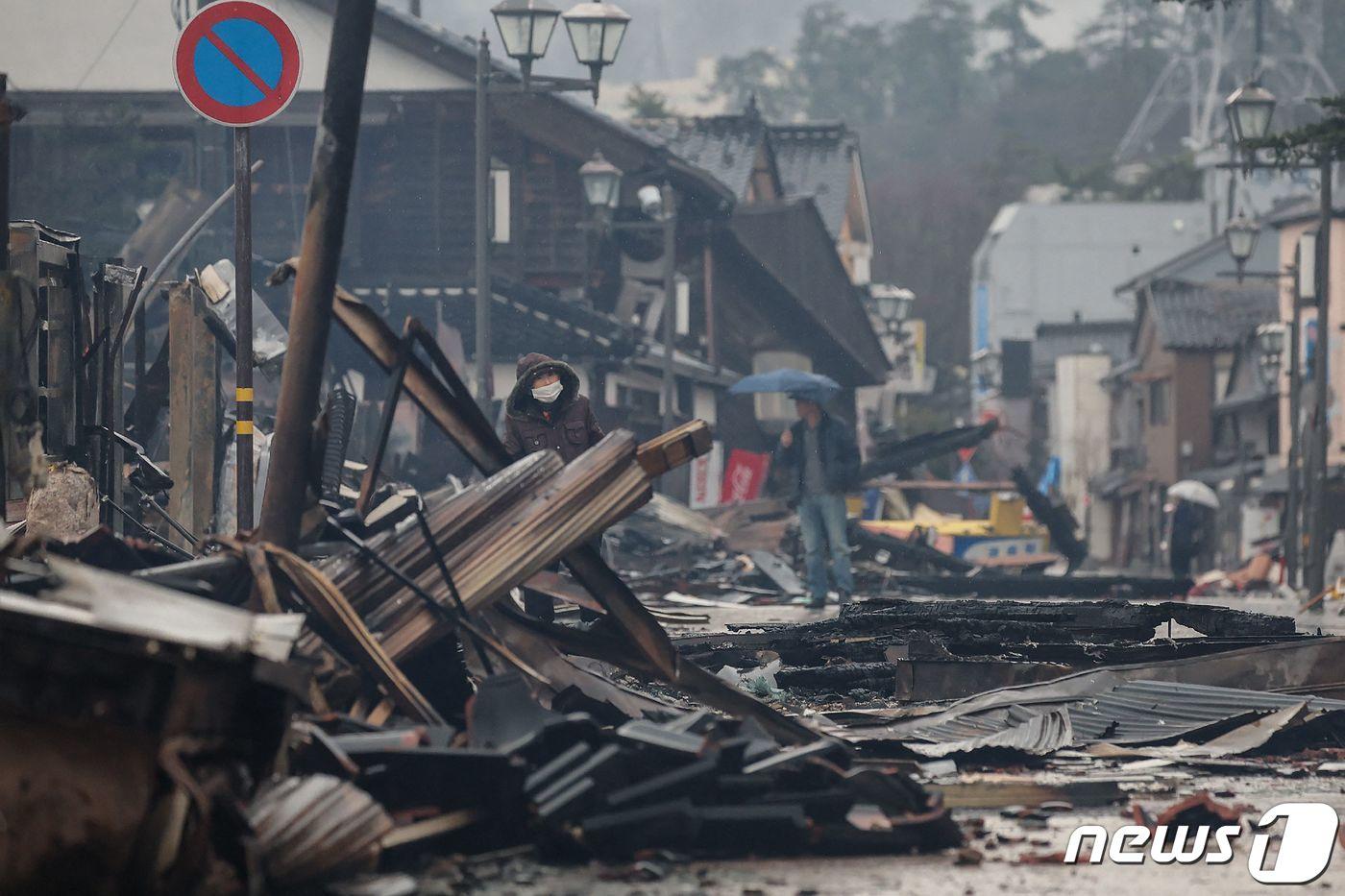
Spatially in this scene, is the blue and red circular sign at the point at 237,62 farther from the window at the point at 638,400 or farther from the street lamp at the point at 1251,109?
the window at the point at 638,400

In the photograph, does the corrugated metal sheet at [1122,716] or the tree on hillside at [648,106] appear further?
the tree on hillside at [648,106]

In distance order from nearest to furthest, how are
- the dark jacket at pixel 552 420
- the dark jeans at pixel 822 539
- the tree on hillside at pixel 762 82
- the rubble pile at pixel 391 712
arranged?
1. the rubble pile at pixel 391 712
2. the dark jacket at pixel 552 420
3. the dark jeans at pixel 822 539
4. the tree on hillside at pixel 762 82

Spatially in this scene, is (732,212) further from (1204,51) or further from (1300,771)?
(1204,51)

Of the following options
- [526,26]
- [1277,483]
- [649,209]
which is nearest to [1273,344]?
[1277,483]

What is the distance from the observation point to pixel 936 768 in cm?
747

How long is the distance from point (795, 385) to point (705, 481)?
1208cm

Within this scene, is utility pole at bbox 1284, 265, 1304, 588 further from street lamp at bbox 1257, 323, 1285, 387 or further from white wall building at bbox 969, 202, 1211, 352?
white wall building at bbox 969, 202, 1211, 352

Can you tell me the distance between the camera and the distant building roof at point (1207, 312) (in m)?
55.7

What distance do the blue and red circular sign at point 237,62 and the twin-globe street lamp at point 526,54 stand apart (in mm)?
9600

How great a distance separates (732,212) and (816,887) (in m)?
33.8

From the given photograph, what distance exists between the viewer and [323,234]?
24.2 ft

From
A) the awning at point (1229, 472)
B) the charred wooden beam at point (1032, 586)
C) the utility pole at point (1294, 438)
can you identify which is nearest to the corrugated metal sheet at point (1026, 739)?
the charred wooden beam at point (1032, 586)

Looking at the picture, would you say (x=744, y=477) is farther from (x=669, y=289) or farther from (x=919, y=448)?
(x=669, y=289)

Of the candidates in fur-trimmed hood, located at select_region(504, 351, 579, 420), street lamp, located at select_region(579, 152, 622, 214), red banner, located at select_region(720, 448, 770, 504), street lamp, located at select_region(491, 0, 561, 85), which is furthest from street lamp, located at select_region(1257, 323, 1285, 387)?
fur-trimmed hood, located at select_region(504, 351, 579, 420)
